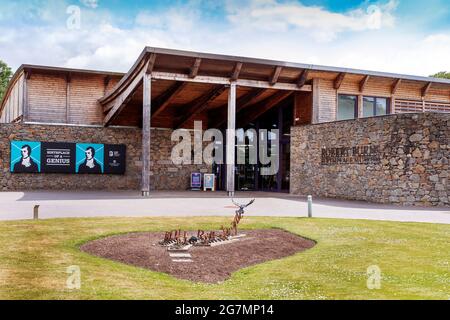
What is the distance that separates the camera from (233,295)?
579cm

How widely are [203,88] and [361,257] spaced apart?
1902 centimetres

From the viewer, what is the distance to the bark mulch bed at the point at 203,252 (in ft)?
24.9

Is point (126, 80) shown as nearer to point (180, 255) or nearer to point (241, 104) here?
point (241, 104)

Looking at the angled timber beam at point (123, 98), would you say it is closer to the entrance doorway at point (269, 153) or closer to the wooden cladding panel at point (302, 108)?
→ the entrance doorway at point (269, 153)

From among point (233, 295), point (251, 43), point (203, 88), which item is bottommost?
point (233, 295)

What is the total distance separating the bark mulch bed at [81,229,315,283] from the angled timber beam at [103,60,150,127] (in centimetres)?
1310

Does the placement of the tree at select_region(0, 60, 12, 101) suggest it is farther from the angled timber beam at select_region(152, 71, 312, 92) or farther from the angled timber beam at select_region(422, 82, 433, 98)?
the angled timber beam at select_region(422, 82, 433, 98)

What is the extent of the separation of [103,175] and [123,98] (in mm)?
5418
